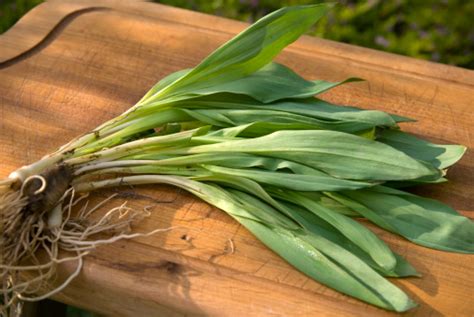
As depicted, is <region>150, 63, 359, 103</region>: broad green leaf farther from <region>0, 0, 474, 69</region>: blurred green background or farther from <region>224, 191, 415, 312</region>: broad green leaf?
<region>0, 0, 474, 69</region>: blurred green background

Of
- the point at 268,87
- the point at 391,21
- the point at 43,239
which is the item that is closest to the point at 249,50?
the point at 268,87

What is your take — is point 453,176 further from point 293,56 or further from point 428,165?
point 293,56

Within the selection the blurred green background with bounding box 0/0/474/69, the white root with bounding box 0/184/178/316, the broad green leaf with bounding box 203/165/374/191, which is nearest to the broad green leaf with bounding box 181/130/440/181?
the broad green leaf with bounding box 203/165/374/191

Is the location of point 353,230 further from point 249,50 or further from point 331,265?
point 249,50

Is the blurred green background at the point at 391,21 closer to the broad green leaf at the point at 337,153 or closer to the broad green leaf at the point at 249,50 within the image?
the broad green leaf at the point at 249,50

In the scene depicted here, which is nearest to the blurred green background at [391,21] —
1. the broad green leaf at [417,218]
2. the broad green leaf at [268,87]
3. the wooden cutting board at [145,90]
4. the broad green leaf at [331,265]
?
the wooden cutting board at [145,90]

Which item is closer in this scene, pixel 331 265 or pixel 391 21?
pixel 331 265
